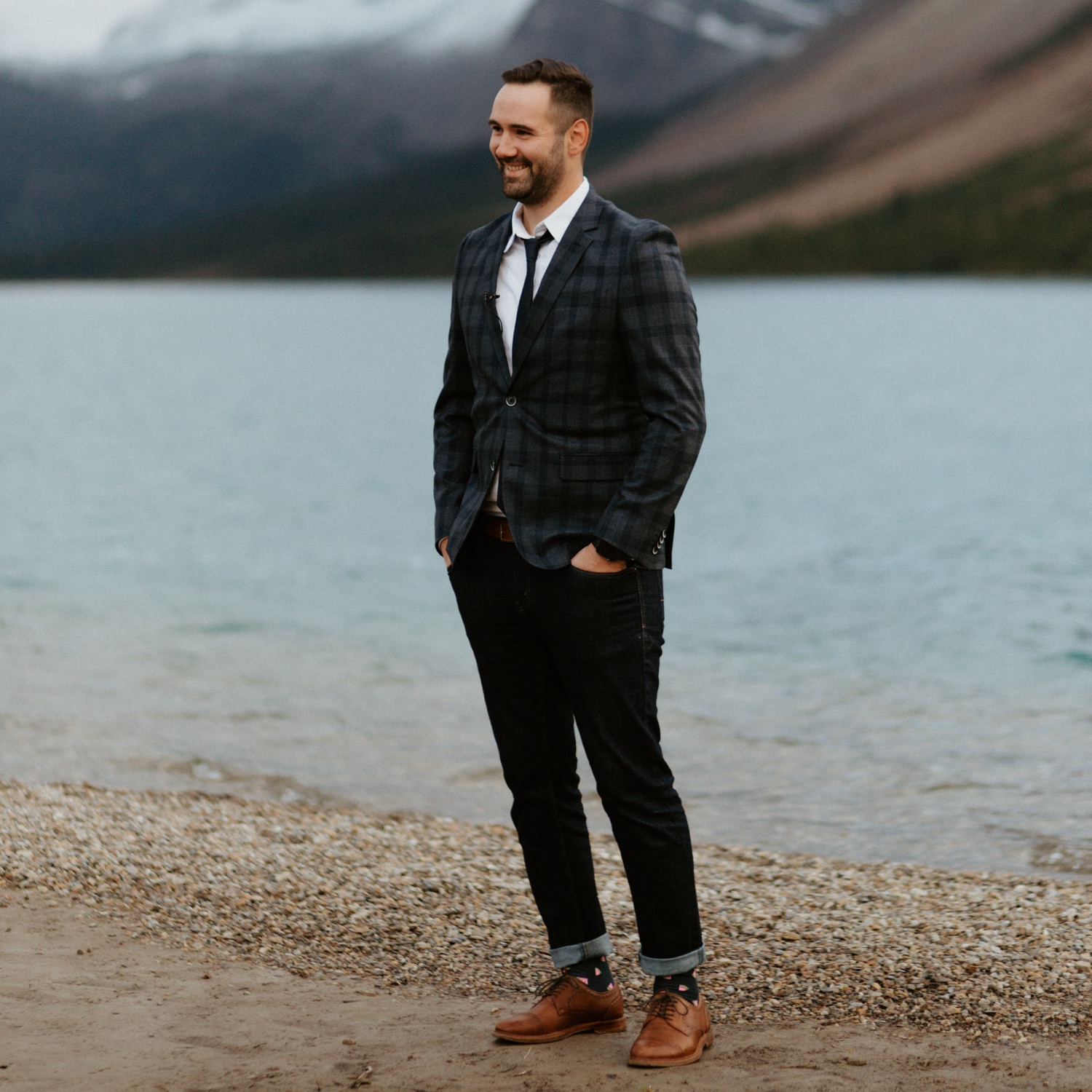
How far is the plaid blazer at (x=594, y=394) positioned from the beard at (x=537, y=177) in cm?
12

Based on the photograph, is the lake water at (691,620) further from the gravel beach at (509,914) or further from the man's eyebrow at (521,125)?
the man's eyebrow at (521,125)

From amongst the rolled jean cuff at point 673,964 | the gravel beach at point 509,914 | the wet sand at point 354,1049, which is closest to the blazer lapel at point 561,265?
the rolled jean cuff at point 673,964

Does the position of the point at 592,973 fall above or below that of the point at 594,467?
below

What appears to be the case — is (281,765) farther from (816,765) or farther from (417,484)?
(417,484)

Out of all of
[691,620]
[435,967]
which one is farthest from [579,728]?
[691,620]

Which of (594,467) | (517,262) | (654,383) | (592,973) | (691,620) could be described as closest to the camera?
(654,383)

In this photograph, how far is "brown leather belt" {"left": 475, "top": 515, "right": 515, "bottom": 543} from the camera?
13.3ft

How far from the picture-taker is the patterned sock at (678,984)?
4.22 metres

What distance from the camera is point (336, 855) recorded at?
6.73 meters

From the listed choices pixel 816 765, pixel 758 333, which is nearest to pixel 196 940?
pixel 816 765

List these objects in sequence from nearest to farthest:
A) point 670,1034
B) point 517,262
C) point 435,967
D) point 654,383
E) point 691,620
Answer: point 654,383 < point 517,262 < point 670,1034 < point 435,967 < point 691,620

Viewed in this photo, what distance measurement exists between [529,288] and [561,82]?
575mm

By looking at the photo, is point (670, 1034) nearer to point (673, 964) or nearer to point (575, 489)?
point (673, 964)

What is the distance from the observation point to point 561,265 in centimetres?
386
